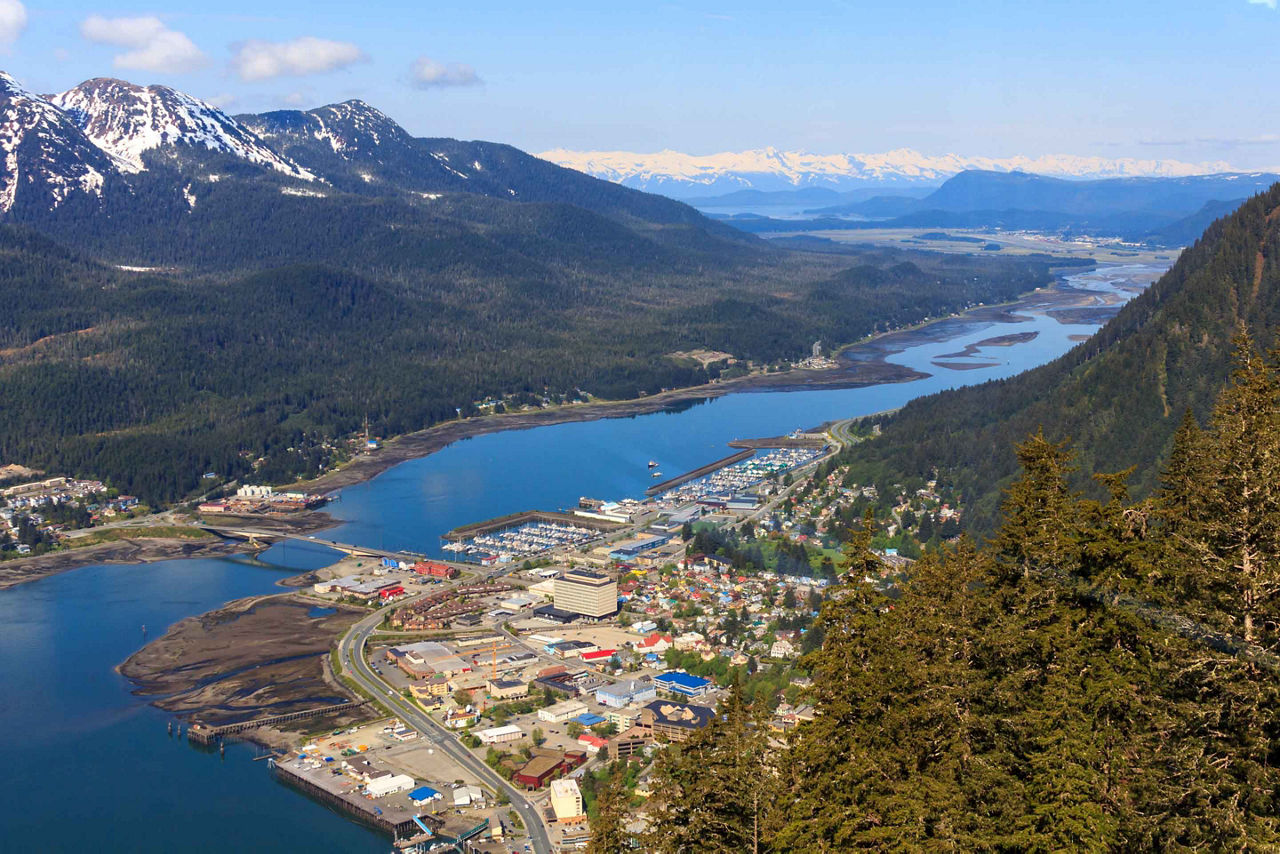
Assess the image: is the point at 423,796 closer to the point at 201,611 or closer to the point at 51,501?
the point at 201,611

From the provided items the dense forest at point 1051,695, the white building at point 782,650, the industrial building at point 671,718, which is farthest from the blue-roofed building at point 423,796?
the dense forest at point 1051,695

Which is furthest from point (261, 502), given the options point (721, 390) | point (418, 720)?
point (721, 390)

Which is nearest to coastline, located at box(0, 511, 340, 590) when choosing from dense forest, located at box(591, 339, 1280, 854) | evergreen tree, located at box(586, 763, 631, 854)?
evergreen tree, located at box(586, 763, 631, 854)

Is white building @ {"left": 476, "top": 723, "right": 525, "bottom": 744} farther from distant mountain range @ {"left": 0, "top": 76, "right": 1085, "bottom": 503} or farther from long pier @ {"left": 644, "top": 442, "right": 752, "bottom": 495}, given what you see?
distant mountain range @ {"left": 0, "top": 76, "right": 1085, "bottom": 503}

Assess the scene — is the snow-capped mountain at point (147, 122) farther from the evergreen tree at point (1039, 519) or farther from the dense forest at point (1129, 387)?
the evergreen tree at point (1039, 519)

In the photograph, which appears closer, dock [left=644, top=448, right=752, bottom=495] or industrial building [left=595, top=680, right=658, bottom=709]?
industrial building [left=595, top=680, right=658, bottom=709]

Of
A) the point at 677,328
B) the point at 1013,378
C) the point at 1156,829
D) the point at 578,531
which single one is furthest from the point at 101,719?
the point at 677,328

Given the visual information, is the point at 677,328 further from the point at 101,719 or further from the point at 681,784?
the point at 681,784
